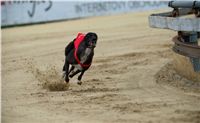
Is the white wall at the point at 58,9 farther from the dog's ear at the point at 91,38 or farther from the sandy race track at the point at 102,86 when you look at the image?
the dog's ear at the point at 91,38

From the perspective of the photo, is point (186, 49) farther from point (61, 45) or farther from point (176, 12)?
point (61, 45)

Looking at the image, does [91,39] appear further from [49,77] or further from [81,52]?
[49,77]

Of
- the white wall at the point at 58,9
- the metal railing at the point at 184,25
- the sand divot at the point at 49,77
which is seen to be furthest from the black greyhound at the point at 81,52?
the white wall at the point at 58,9

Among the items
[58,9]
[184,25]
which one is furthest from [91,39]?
[58,9]

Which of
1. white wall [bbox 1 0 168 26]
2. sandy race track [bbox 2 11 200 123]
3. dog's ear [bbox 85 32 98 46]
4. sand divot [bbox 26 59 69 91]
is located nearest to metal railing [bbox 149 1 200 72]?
sandy race track [bbox 2 11 200 123]

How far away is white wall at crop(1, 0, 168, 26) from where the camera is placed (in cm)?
1756

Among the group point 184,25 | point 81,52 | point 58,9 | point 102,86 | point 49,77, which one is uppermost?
point 184,25

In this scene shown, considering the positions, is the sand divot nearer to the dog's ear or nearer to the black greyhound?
the black greyhound

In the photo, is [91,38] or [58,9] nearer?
[91,38]

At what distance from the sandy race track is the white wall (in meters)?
3.67

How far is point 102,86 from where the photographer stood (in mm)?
7664

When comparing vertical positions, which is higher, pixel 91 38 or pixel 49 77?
pixel 91 38

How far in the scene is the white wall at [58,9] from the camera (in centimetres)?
1756

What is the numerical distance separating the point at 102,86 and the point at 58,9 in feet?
36.5
